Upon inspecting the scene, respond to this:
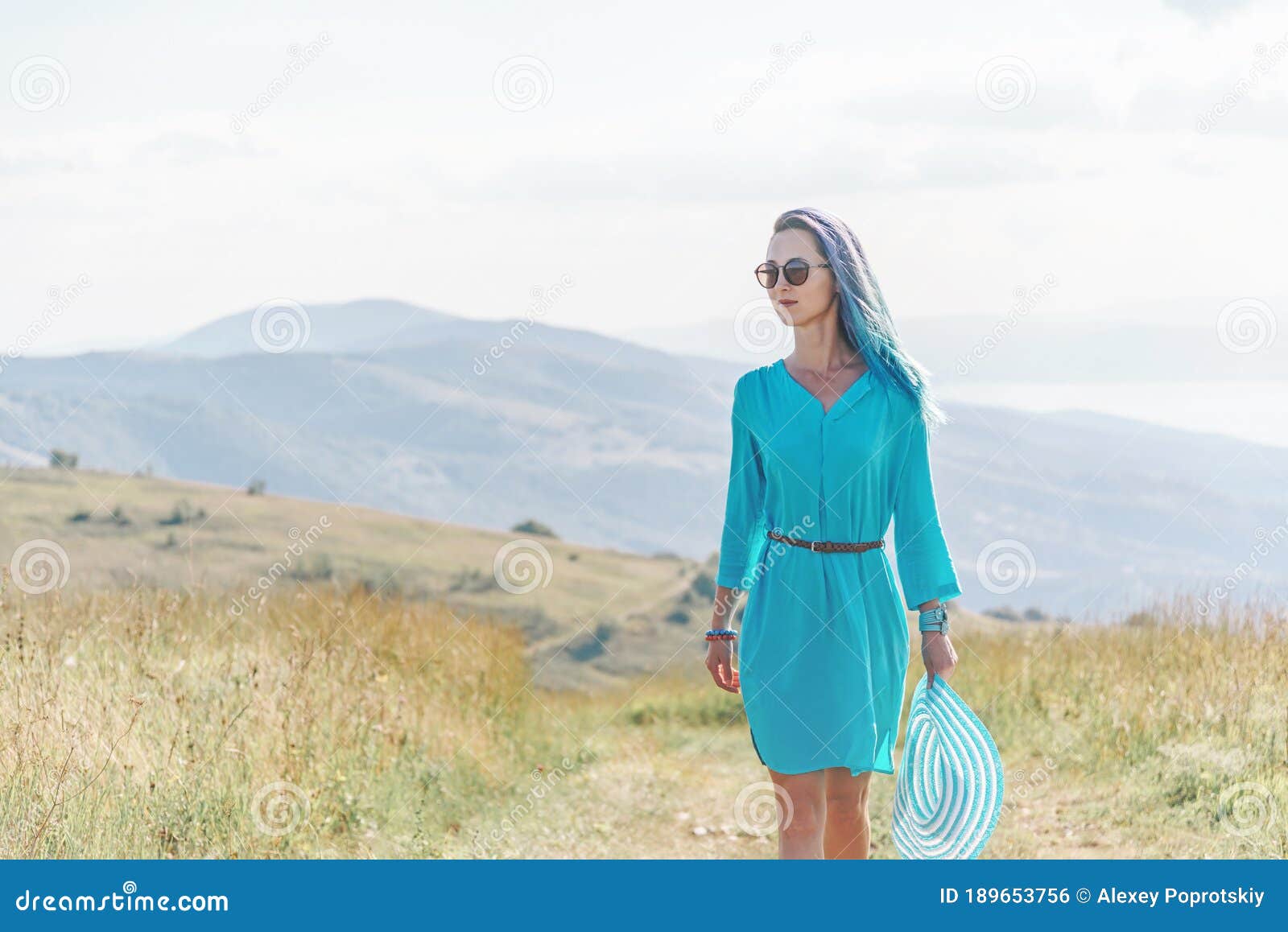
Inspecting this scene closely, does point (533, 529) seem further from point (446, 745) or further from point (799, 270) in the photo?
point (799, 270)

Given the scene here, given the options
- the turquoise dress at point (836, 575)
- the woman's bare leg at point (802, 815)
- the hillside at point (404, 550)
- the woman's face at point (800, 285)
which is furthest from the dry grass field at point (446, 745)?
the hillside at point (404, 550)

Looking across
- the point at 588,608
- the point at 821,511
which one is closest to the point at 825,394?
the point at 821,511

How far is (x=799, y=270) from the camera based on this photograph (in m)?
3.96

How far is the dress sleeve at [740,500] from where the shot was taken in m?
4.18

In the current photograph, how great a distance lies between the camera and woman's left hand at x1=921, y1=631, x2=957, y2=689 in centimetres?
406

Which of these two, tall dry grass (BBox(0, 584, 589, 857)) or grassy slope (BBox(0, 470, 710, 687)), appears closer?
tall dry grass (BBox(0, 584, 589, 857))

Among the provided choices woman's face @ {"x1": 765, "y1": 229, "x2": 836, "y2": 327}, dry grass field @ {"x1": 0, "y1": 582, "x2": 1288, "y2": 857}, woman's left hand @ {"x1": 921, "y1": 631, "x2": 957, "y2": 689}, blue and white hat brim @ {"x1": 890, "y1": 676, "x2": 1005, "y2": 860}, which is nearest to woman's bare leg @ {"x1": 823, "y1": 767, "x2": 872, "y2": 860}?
blue and white hat brim @ {"x1": 890, "y1": 676, "x2": 1005, "y2": 860}

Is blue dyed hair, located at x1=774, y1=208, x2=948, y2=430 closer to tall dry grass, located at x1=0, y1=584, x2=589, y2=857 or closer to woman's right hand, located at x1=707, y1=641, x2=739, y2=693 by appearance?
woman's right hand, located at x1=707, y1=641, x2=739, y2=693

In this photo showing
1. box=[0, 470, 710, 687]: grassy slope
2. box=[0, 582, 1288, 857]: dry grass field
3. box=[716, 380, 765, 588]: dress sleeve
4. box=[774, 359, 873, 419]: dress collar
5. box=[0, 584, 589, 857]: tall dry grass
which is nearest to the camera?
box=[774, 359, 873, 419]: dress collar

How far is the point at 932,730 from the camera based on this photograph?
4117mm

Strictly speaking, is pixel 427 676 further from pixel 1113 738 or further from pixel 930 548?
pixel 930 548

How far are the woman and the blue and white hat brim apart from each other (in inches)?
3.6

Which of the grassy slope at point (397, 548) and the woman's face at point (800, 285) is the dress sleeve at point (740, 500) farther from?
the grassy slope at point (397, 548)

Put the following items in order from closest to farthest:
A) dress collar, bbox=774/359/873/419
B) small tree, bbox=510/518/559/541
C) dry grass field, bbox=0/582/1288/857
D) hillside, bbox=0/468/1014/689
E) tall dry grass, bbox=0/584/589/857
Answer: dress collar, bbox=774/359/873/419 → tall dry grass, bbox=0/584/589/857 → dry grass field, bbox=0/582/1288/857 → hillside, bbox=0/468/1014/689 → small tree, bbox=510/518/559/541
